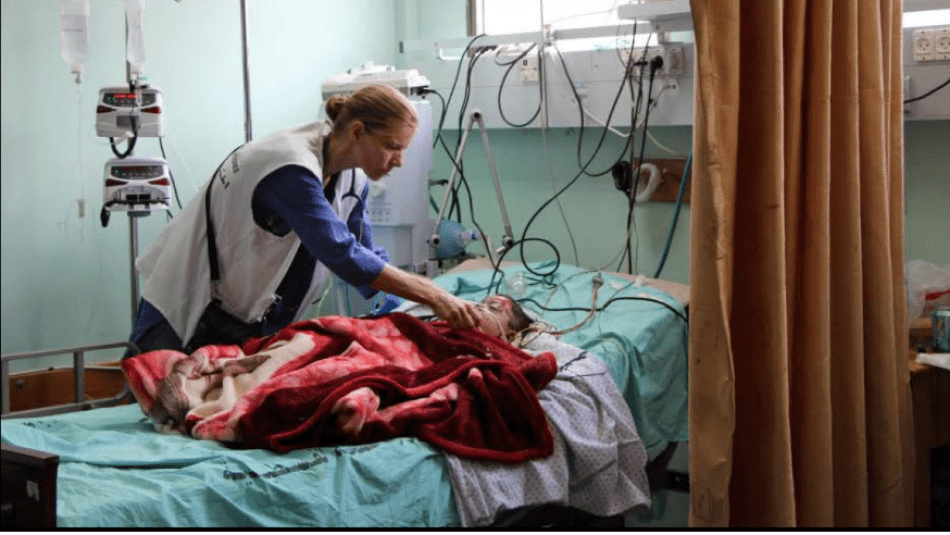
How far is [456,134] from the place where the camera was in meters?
5.14

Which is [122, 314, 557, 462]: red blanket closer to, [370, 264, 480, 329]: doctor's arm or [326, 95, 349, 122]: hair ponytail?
[370, 264, 480, 329]: doctor's arm

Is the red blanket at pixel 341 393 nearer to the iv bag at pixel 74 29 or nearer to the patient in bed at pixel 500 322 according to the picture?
the patient in bed at pixel 500 322

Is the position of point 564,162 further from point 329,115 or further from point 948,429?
point 948,429

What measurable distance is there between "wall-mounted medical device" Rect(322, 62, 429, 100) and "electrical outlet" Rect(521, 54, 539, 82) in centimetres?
44

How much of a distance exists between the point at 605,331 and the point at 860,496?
920 mm

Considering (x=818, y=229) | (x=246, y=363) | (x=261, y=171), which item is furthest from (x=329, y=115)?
(x=818, y=229)

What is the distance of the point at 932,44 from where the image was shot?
12.1 feet

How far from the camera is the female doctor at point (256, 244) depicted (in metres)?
3.09

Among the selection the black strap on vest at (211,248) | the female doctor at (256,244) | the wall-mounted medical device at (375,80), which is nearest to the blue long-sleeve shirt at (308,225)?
the female doctor at (256,244)

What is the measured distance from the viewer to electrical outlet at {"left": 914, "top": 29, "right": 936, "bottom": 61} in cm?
369

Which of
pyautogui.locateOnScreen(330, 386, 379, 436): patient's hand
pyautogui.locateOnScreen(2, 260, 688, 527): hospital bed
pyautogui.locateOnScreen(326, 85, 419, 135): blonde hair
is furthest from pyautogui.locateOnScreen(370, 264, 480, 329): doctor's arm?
pyautogui.locateOnScreen(330, 386, 379, 436): patient's hand

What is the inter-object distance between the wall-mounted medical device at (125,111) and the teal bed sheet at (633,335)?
1199 mm

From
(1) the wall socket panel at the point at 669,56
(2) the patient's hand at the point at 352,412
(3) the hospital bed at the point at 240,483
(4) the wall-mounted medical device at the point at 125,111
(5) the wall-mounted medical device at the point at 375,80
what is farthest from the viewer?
(5) the wall-mounted medical device at the point at 375,80

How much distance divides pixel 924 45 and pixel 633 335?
58.6 inches
